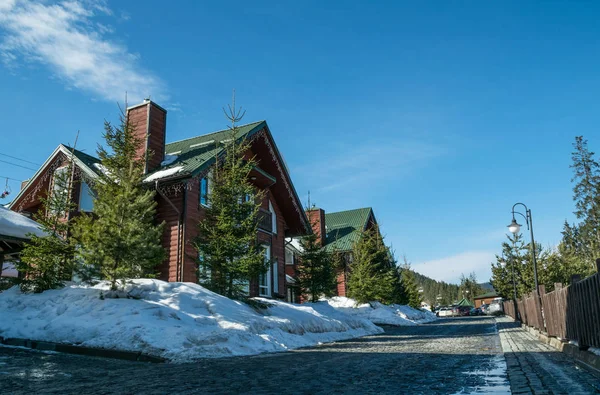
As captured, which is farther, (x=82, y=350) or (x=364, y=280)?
(x=364, y=280)

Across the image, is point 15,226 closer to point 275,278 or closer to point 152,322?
point 152,322

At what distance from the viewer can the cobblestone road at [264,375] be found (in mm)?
5348

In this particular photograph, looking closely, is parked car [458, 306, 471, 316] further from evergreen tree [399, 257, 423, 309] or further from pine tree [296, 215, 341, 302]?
pine tree [296, 215, 341, 302]

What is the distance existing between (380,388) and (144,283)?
9.79 metres

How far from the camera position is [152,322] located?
417 inches

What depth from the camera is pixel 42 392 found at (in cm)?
512

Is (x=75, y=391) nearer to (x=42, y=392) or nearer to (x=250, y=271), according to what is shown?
(x=42, y=392)

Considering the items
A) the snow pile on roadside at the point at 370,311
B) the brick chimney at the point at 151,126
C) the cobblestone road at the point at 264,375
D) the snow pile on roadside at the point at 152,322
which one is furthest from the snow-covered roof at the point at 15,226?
the snow pile on roadside at the point at 370,311

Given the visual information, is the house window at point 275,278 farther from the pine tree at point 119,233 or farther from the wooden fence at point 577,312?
the wooden fence at point 577,312

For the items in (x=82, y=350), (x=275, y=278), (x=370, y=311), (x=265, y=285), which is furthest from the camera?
(x=370, y=311)

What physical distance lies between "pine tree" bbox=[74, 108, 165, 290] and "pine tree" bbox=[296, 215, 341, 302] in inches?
495

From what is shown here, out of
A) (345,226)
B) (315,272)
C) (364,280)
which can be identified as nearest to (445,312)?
(345,226)

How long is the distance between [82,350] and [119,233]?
3858mm

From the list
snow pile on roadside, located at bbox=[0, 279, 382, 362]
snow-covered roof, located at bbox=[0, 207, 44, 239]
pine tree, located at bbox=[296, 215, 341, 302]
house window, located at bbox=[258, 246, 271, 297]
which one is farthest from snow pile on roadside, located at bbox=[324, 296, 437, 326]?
snow-covered roof, located at bbox=[0, 207, 44, 239]
